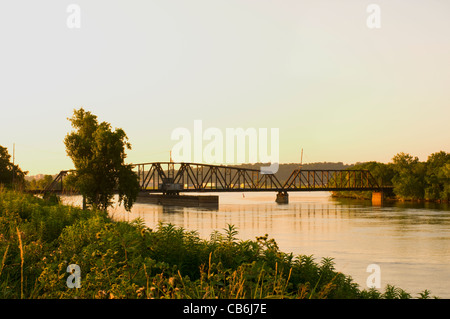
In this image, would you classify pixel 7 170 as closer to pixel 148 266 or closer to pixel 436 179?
pixel 148 266

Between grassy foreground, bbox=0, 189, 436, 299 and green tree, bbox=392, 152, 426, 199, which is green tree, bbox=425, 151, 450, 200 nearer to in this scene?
green tree, bbox=392, 152, 426, 199

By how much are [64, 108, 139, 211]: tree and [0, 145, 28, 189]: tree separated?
36.3 meters

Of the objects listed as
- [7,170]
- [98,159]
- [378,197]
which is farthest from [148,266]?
[378,197]

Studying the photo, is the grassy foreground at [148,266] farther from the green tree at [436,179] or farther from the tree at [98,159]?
the green tree at [436,179]

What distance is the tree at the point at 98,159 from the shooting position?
5309cm

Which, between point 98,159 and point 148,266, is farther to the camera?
point 98,159

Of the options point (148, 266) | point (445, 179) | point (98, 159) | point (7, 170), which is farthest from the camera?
point (445, 179)

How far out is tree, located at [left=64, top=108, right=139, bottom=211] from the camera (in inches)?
2090

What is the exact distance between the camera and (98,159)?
5309cm

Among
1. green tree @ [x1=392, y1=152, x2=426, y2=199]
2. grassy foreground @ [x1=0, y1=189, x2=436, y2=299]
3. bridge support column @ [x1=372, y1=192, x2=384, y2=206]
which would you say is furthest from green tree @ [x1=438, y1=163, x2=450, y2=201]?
grassy foreground @ [x1=0, y1=189, x2=436, y2=299]

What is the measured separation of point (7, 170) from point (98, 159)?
162ft

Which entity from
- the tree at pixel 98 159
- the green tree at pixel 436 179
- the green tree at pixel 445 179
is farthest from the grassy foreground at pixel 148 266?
the green tree at pixel 436 179

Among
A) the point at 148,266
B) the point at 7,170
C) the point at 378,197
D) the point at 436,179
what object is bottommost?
the point at 378,197

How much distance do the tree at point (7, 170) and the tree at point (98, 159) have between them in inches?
1428
